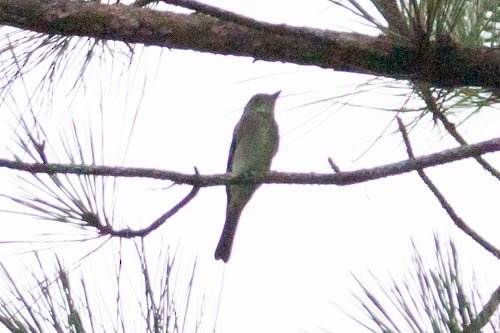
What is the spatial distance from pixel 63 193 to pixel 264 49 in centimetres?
52

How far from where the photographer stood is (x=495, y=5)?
2.28m

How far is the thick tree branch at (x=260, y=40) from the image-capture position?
2123 millimetres

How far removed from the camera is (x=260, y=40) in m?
2.21

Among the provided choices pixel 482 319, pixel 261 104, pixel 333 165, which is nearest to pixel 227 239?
pixel 261 104

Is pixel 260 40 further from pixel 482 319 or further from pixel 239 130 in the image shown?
pixel 239 130

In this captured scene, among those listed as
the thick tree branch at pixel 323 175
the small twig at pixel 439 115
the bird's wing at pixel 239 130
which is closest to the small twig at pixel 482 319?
the thick tree branch at pixel 323 175

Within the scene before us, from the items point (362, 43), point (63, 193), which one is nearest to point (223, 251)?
point (63, 193)

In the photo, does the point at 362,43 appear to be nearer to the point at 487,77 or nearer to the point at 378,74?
the point at 378,74

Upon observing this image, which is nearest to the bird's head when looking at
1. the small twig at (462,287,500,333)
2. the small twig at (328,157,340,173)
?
the small twig at (328,157,340,173)

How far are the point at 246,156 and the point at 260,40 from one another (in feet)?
5.33

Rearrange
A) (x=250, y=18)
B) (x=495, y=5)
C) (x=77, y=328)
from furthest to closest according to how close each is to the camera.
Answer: (x=495, y=5), (x=77, y=328), (x=250, y=18)

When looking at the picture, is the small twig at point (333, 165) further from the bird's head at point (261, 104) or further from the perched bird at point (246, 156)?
the bird's head at point (261, 104)

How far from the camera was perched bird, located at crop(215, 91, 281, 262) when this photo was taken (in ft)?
12.5

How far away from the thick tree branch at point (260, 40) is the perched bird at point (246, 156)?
147 centimetres
